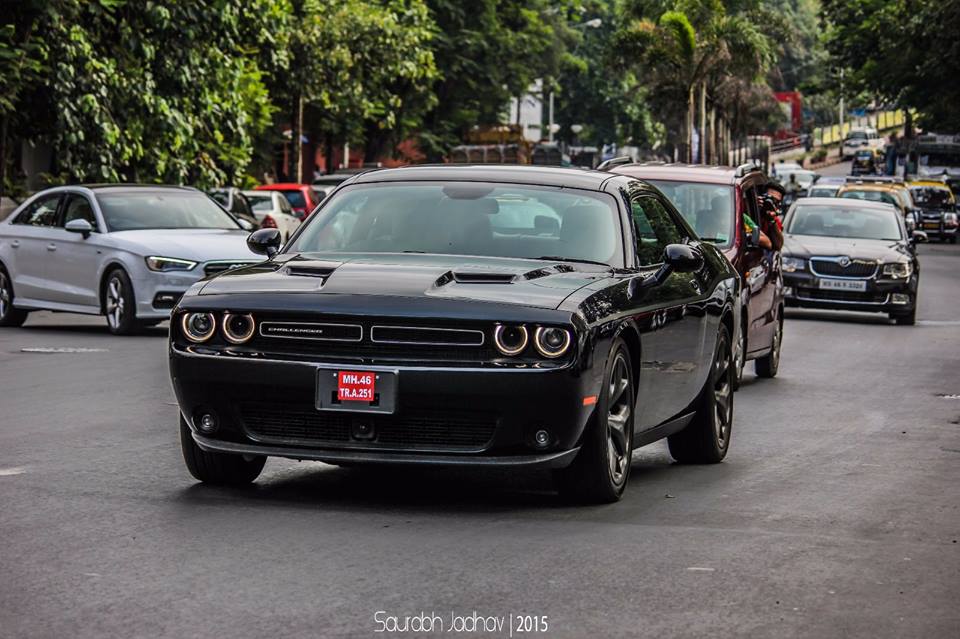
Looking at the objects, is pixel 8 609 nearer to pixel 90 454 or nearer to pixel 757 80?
pixel 90 454

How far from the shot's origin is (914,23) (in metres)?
62.3

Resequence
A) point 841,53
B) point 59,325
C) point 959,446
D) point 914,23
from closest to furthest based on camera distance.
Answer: point 959,446 < point 59,325 < point 914,23 < point 841,53

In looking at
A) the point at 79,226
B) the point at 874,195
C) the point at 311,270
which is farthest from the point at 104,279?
the point at 874,195

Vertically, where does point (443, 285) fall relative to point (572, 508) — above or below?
above

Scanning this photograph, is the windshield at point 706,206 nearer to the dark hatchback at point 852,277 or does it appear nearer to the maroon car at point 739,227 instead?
the maroon car at point 739,227

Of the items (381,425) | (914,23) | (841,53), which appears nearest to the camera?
(381,425)

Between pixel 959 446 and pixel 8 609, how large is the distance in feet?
22.9

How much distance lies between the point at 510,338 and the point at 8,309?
14927mm

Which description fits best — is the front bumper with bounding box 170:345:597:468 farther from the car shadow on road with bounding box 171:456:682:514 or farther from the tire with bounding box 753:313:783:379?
the tire with bounding box 753:313:783:379

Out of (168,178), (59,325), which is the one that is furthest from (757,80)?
(59,325)

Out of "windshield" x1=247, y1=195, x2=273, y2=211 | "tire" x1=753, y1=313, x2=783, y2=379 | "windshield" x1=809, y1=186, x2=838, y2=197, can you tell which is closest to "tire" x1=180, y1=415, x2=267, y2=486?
"tire" x1=753, y1=313, x2=783, y2=379

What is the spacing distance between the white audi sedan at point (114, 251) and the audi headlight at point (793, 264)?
738 centimetres

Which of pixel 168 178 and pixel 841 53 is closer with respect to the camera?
pixel 168 178

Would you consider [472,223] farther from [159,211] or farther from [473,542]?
[159,211]
